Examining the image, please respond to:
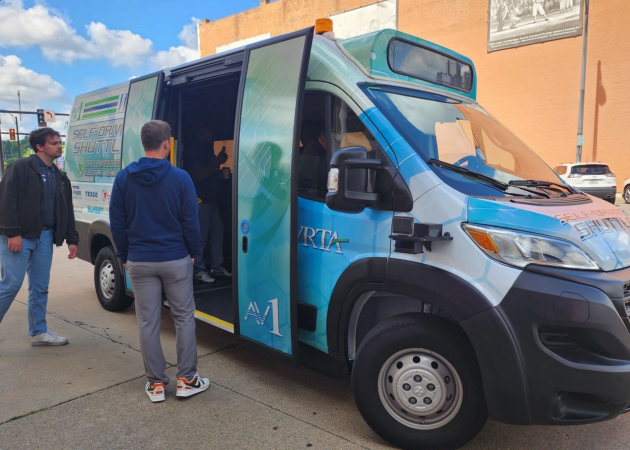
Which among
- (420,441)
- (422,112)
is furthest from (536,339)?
(422,112)

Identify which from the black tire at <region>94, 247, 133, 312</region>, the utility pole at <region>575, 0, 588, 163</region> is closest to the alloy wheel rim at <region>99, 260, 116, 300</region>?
the black tire at <region>94, 247, 133, 312</region>

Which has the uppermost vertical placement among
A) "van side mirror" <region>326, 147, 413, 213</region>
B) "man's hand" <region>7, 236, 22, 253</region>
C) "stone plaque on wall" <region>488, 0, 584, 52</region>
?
"stone plaque on wall" <region>488, 0, 584, 52</region>

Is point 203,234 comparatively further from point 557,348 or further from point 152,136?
point 557,348

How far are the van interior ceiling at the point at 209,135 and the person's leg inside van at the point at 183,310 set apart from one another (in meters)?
0.94

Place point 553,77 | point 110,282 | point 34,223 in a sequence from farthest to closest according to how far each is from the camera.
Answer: point 553,77
point 110,282
point 34,223

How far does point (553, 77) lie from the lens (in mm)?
21828

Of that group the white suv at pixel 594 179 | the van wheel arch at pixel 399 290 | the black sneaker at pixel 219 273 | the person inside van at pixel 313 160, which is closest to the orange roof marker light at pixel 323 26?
the person inside van at pixel 313 160

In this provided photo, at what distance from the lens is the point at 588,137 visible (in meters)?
21.7

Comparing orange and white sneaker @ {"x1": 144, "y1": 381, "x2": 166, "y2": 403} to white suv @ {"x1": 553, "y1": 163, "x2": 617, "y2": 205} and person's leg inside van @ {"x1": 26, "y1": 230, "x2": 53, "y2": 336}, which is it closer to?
person's leg inside van @ {"x1": 26, "y1": 230, "x2": 53, "y2": 336}

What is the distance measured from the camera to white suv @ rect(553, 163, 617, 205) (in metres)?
17.7

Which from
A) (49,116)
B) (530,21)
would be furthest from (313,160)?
(49,116)

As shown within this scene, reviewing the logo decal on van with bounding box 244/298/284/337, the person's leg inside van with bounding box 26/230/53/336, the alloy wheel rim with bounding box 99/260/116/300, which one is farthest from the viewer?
the alloy wheel rim with bounding box 99/260/116/300

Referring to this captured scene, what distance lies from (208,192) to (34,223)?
219 centimetres

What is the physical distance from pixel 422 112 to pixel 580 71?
21421mm
